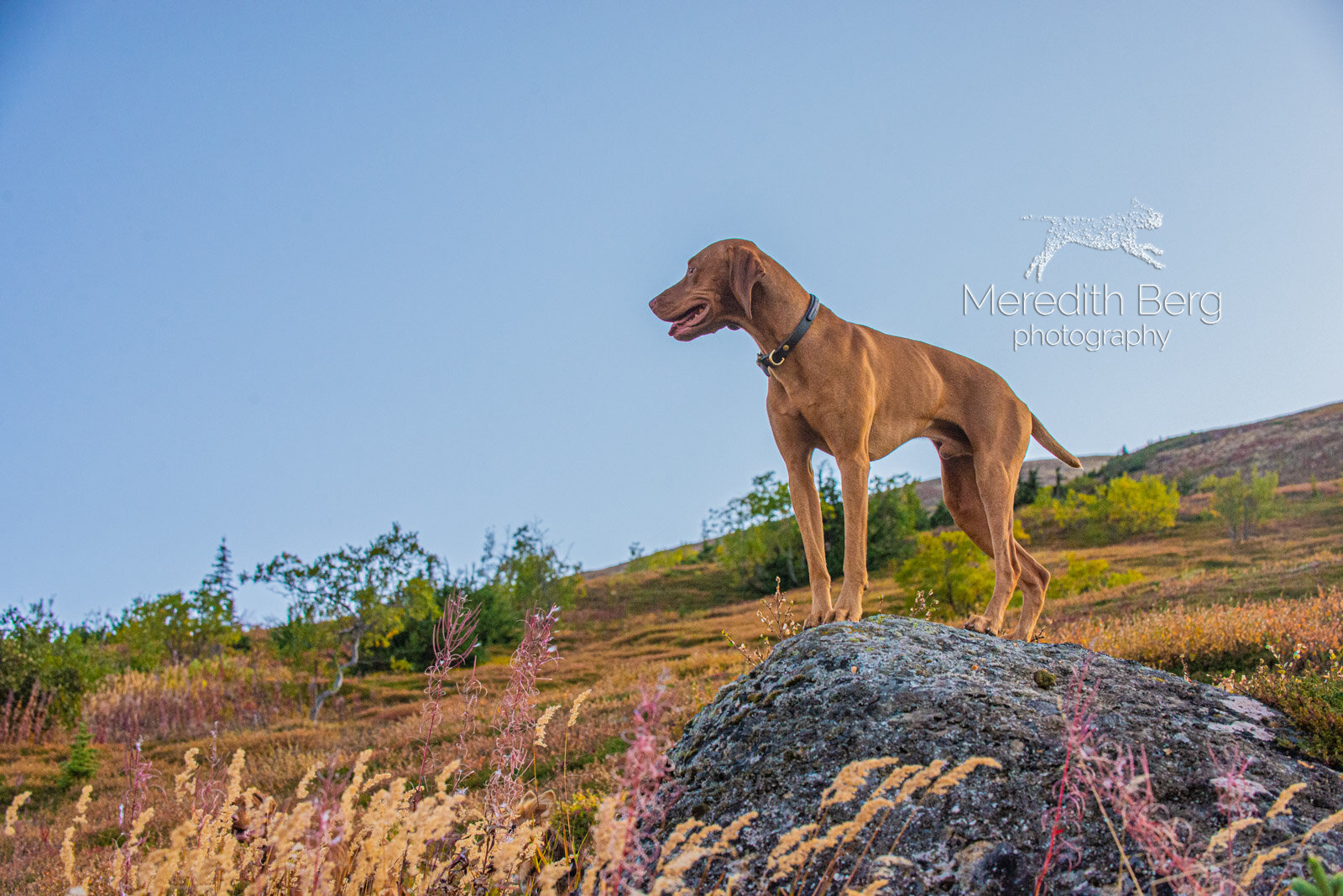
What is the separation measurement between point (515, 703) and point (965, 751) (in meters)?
1.92

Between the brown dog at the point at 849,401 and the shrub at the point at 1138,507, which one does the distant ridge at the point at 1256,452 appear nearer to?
the shrub at the point at 1138,507

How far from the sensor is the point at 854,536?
16.0 feet

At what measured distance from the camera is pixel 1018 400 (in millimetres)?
5926

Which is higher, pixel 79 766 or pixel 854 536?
pixel 854 536

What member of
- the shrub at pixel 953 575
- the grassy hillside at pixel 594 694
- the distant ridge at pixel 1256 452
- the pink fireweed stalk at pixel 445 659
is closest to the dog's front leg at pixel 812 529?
the grassy hillside at pixel 594 694

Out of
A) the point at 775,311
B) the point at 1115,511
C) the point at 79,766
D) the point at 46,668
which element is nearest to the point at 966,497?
the point at 775,311

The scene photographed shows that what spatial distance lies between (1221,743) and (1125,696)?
1.42 feet

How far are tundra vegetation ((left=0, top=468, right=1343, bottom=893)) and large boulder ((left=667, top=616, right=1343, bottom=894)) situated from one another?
4.0 inches

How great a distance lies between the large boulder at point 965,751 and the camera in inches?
113

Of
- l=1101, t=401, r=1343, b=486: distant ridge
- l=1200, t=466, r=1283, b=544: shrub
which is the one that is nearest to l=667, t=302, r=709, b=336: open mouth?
l=1200, t=466, r=1283, b=544: shrub

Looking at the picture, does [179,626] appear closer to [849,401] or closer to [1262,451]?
[849,401]

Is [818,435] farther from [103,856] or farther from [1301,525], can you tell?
[1301,525]

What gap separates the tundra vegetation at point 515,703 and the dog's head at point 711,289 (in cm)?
218

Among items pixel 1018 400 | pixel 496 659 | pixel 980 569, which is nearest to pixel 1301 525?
pixel 980 569
